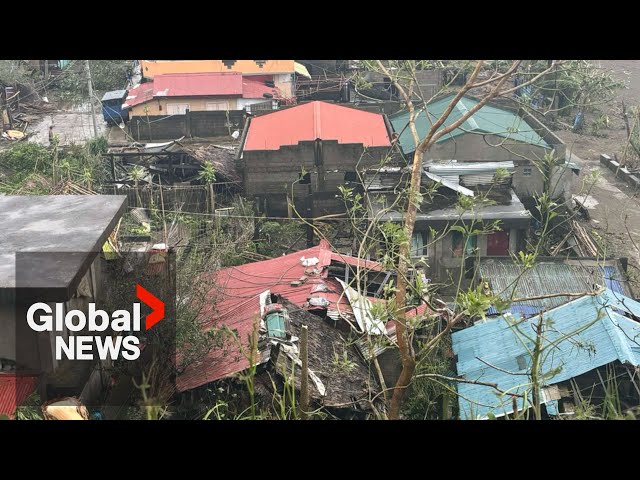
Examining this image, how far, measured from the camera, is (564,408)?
718 cm

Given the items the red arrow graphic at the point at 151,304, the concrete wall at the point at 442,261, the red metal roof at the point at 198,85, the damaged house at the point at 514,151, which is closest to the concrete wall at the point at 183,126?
the red metal roof at the point at 198,85

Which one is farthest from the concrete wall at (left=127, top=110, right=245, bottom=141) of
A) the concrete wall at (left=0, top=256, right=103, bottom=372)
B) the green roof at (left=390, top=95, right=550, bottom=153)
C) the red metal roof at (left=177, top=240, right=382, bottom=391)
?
the concrete wall at (left=0, top=256, right=103, bottom=372)

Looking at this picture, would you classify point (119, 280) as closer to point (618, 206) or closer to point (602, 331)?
point (602, 331)

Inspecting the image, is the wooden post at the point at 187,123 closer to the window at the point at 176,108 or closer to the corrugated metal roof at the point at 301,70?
the window at the point at 176,108

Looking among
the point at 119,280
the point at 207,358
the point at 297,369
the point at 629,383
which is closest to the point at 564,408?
the point at 629,383

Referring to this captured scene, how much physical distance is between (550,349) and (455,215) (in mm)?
4668

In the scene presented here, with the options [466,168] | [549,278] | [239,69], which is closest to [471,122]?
[466,168]

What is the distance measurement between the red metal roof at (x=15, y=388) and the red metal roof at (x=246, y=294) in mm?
1676

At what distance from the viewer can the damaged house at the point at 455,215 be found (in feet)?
37.3

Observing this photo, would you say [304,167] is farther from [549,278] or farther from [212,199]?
[549,278]

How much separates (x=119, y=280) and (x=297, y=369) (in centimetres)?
187

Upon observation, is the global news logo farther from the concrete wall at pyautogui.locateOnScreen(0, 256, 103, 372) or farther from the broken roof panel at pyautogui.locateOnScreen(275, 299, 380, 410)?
the broken roof panel at pyautogui.locateOnScreen(275, 299, 380, 410)

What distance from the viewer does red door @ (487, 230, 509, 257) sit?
11.8m

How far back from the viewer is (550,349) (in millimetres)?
7141
